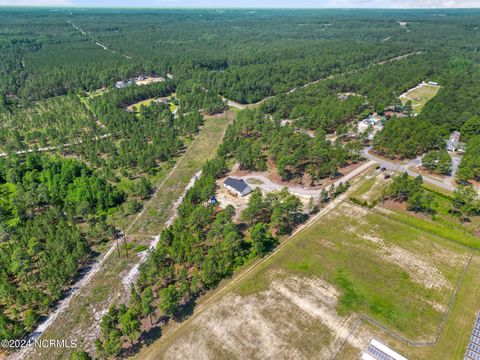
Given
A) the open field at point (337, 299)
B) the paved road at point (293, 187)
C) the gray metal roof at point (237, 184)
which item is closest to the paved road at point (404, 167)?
the paved road at point (293, 187)

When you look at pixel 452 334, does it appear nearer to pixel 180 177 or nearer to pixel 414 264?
pixel 414 264

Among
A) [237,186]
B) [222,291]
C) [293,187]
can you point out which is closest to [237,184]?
[237,186]

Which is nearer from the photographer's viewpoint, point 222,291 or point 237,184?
point 222,291

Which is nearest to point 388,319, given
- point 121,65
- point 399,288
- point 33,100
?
point 399,288

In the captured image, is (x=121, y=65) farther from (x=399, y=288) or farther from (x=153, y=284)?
(x=399, y=288)

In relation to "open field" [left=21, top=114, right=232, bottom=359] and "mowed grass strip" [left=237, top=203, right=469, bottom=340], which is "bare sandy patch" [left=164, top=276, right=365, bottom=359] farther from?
"open field" [left=21, top=114, right=232, bottom=359]
